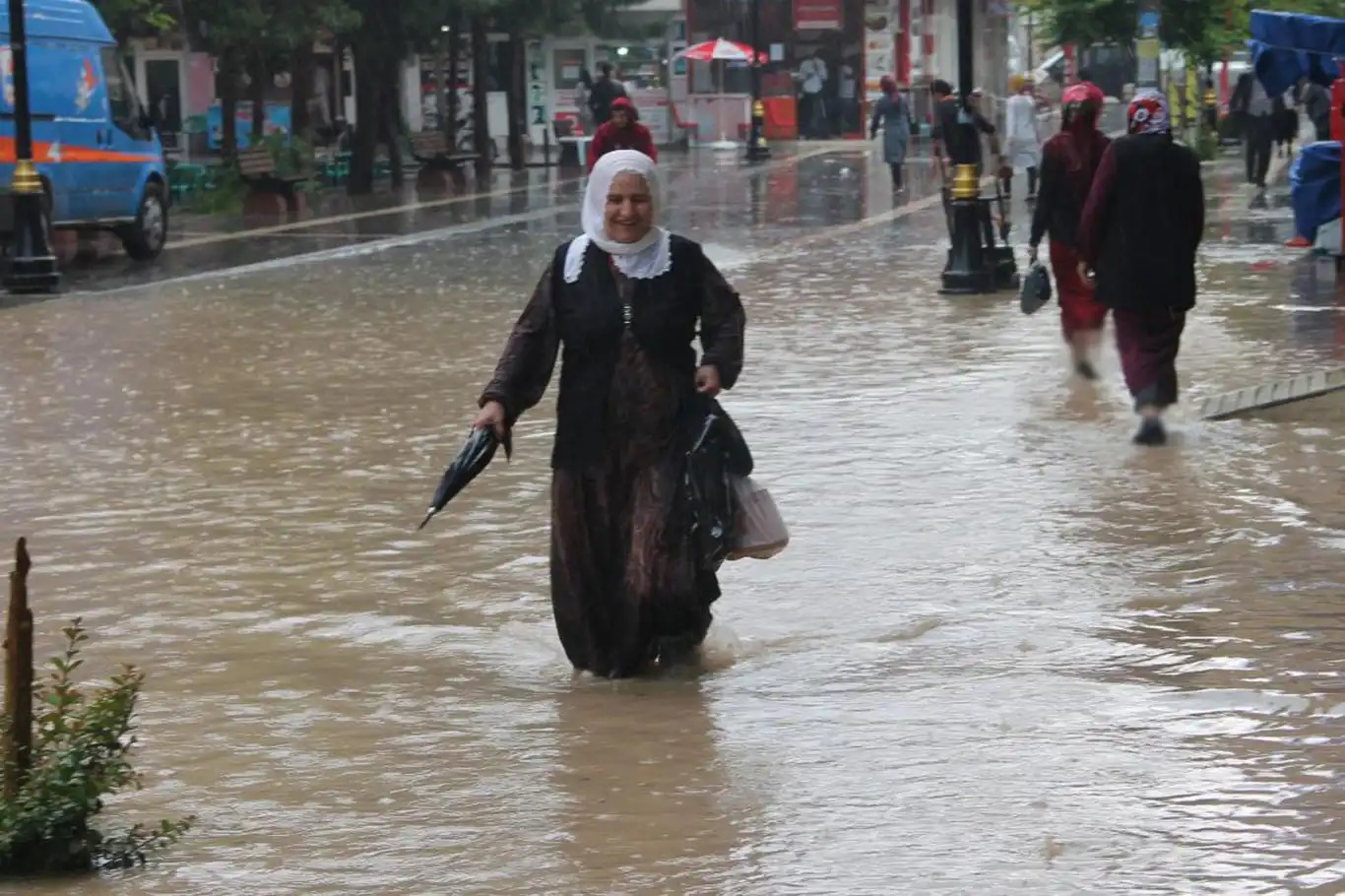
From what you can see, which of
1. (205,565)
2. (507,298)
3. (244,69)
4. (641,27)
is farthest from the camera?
(641,27)

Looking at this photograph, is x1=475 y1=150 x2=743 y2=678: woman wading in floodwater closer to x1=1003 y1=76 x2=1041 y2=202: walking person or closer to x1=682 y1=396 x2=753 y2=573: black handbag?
x1=682 y1=396 x2=753 y2=573: black handbag

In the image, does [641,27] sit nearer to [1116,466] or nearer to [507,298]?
[507,298]

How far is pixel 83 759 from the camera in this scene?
5.46m

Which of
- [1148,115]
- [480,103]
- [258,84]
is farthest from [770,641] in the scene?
[480,103]

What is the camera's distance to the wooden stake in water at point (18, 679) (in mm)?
5266

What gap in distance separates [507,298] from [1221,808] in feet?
49.7

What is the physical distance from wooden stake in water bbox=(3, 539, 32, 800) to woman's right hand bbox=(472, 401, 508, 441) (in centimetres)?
220

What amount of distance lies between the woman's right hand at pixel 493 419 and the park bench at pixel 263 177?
27.5 m

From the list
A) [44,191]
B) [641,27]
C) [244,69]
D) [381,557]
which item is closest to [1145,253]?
[381,557]

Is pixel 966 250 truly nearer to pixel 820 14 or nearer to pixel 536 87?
pixel 536 87

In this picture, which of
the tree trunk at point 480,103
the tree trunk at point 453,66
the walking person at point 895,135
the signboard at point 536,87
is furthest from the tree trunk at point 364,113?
the signboard at point 536,87

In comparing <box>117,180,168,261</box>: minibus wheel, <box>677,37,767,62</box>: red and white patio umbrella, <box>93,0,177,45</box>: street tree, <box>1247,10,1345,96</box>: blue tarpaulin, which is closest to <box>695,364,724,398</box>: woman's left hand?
<box>1247,10,1345,96</box>: blue tarpaulin

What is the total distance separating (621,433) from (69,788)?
2459 millimetres

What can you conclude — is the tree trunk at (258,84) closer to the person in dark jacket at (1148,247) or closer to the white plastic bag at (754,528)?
the person in dark jacket at (1148,247)
